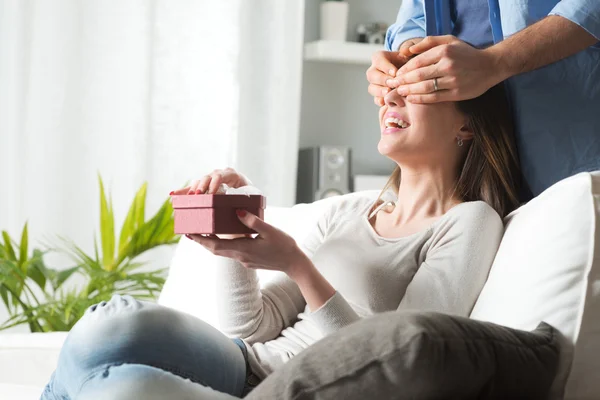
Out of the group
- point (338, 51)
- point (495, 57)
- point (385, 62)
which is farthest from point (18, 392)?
point (338, 51)

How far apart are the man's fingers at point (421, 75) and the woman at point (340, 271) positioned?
106 mm

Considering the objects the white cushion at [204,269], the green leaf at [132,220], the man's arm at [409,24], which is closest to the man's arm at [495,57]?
the man's arm at [409,24]

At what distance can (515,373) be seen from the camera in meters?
0.99

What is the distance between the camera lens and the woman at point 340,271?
1188mm

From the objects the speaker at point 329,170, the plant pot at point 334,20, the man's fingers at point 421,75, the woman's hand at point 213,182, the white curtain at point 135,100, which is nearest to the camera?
the man's fingers at point 421,75

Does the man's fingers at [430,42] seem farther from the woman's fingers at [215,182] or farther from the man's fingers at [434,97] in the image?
the woman's fingers at [215,182]

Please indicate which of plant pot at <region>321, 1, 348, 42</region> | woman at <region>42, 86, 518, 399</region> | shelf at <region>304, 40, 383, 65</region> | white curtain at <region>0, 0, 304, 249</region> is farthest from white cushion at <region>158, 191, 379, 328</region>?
plant pot at <region>321, 1, 348, 42</region>

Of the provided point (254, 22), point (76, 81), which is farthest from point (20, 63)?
point (254, 22)

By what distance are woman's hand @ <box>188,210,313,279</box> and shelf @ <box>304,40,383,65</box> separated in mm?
2956

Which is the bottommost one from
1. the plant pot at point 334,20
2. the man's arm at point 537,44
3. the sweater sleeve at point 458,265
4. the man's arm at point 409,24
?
the sweater sleeve at point 458,265

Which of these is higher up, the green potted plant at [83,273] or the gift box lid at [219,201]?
the gift box lid at [219,201]

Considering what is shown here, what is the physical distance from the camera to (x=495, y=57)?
57.1 inches

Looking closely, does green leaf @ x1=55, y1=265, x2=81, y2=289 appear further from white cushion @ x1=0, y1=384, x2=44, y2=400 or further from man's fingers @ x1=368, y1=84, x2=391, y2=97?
man's fingers @ x1=368, y1=84, x2=391, y2=97

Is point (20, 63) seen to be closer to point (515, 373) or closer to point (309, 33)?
point (309, 33)
